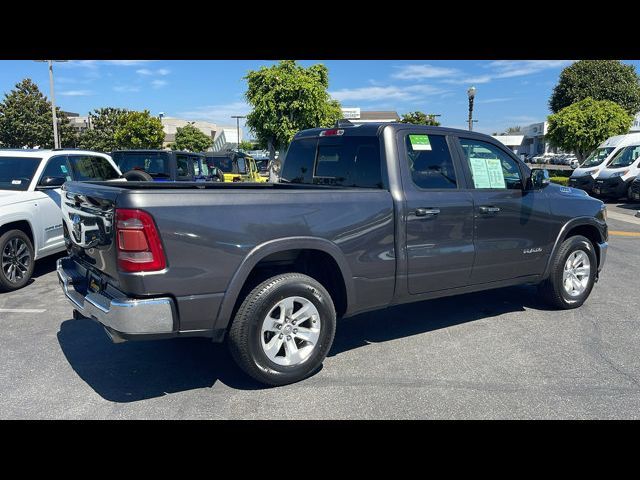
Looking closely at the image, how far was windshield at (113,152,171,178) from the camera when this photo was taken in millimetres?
11367

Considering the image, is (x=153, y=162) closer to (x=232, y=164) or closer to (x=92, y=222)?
(x=92, y=222)

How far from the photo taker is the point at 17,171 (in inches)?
275

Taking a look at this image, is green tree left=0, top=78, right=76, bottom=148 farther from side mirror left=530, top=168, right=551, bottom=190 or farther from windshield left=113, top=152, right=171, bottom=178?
side mirror left=530, top=168, right=551, bottom=190

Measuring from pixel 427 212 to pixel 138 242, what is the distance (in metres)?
2.38

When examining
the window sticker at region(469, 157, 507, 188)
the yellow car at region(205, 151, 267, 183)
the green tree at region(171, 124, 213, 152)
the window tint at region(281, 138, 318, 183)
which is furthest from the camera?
the green tree at region(171, 124, 213, 152)

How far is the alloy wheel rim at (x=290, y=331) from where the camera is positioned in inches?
141

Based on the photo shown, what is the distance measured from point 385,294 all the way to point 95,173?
6.13 metres

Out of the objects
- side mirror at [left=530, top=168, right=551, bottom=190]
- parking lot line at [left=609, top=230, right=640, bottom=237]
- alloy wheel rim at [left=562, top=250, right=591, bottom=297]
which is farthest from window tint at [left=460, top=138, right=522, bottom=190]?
parking lot line at [left=609, top=230, right=640, bottom=237]

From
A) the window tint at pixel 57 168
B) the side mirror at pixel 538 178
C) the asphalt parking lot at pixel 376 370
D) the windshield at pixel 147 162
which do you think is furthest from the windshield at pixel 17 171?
the side mirror at pixel 538 178

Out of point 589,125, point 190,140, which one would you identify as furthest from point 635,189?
point 190,140

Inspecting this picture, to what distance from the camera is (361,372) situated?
12.8 ft

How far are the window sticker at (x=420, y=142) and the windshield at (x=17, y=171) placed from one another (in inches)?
218

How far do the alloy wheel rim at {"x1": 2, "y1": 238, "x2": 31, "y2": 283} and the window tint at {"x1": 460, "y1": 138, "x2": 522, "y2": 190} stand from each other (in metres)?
5.62
